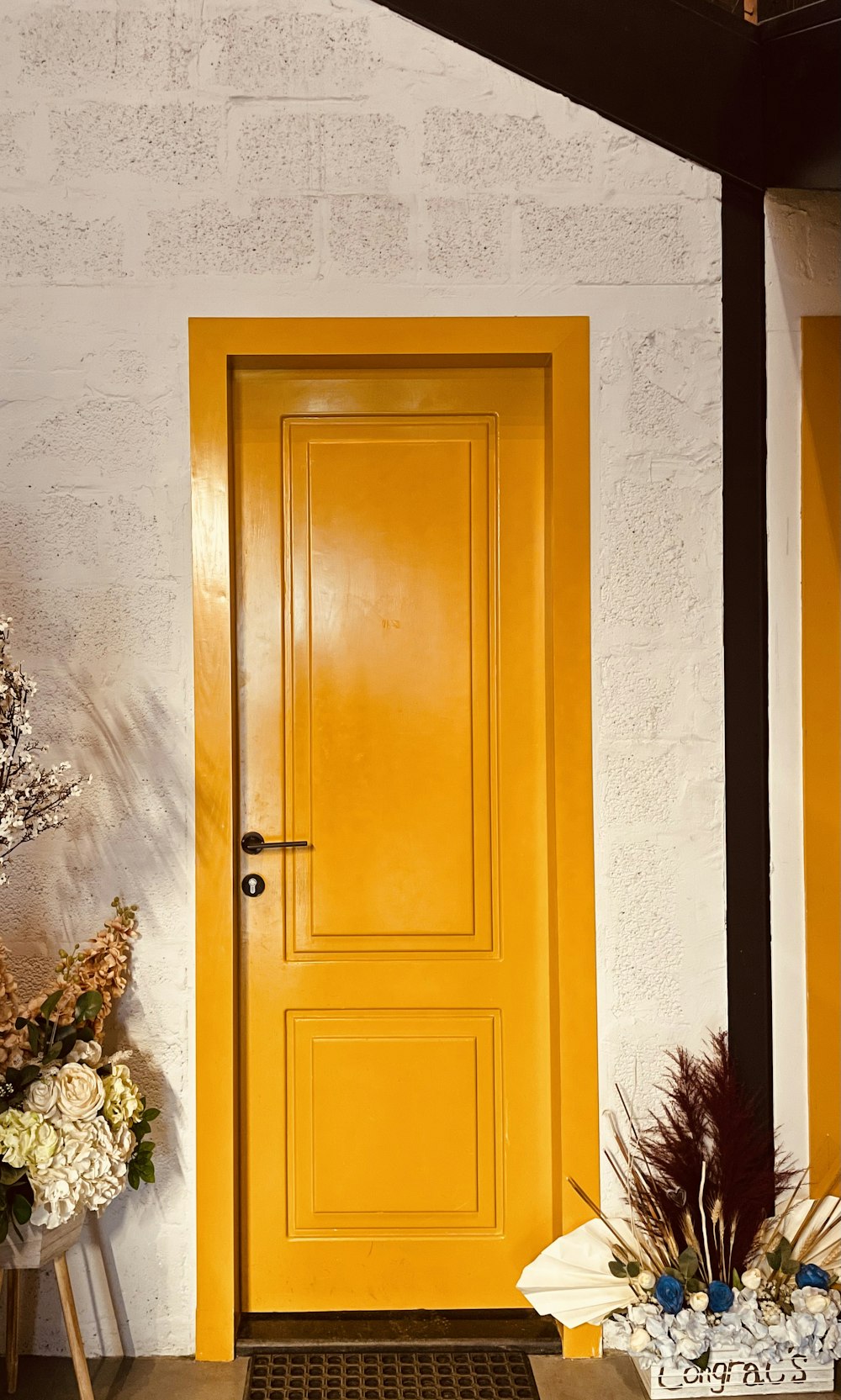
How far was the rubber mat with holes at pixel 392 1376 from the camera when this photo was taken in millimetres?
2180

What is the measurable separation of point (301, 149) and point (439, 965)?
5.91 ft

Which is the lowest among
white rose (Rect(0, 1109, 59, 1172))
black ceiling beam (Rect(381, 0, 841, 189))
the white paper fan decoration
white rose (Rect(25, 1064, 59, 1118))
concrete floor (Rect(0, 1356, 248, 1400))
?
concrete floor (Rect(0, 1356, 248, 1400))

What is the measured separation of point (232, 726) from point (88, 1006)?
0.64 metres

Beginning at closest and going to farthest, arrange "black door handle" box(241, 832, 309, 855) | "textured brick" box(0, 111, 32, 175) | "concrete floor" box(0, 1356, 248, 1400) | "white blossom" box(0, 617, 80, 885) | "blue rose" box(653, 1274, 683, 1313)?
"white blossom" box(0, 617, 80, 885)
"blue rose" box(653, 1274, 683, 1313)
"concrete floor" box(0, 1356, 248, 1400)
"textured brick" box(0, 111, 32, 175)
"black door handle" box(241, 832, 309, 855)

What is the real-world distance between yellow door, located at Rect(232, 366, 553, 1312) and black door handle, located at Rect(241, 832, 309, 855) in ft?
0.05

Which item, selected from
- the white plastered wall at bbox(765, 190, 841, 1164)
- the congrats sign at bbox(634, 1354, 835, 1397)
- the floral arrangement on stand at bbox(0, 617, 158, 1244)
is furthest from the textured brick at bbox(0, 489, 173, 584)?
the congrats sign at bbox(634, 1354, 835, 1397)

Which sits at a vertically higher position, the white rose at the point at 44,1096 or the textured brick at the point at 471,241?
the textured brick at the point at 471,241

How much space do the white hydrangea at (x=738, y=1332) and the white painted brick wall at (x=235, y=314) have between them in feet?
1.45

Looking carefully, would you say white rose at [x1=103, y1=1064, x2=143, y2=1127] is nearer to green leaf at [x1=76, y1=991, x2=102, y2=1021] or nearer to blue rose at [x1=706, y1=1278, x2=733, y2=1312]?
green leaf at [x1=76, y1=991, x2=102, y2=1021]

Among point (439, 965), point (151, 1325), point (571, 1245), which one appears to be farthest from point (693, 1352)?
point (151, 1325)

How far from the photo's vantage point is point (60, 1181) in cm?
194

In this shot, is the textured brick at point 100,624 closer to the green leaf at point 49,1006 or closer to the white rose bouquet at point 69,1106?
the white rose bouquet at point 69,1106

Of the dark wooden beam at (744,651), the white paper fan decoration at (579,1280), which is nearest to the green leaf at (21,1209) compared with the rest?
the white paper fan decoration at (579,1280)

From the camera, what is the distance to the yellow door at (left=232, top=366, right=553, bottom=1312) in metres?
2.49
